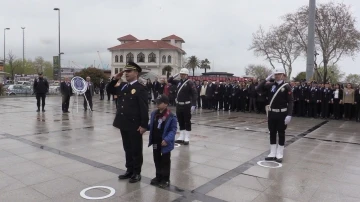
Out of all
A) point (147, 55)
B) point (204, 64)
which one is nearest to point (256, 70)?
point (204, 64)

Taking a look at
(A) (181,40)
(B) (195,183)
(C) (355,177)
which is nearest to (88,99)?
(B) (195,183)

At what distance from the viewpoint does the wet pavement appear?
15.1 ft

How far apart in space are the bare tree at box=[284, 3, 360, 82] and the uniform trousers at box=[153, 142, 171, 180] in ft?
99.5

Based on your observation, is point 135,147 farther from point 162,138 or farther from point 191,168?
point 191,168

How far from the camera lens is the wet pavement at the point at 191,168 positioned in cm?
459

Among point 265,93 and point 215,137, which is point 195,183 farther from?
point 215,137

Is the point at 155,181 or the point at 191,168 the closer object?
the point at 155,181

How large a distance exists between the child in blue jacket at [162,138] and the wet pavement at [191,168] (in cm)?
22

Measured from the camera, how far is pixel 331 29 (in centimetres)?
3044

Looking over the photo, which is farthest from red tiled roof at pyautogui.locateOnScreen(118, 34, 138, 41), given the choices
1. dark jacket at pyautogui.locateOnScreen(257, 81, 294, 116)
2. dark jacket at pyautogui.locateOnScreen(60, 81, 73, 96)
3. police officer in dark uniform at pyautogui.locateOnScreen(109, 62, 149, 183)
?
police officer in dark uniform at pyautogui.locateOnScreen(109, 62, 149, 183)

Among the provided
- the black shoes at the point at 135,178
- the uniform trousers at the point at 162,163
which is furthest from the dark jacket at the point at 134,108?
the black shoes at the point at 135,178

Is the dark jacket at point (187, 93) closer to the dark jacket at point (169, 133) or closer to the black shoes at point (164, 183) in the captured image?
the dark jacket at point (169, 133)

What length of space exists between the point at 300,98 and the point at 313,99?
2.07 ft

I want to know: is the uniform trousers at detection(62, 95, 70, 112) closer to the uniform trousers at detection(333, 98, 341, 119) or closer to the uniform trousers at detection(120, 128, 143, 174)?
the uniform trousers at detection(120, 128, 143, 174)
